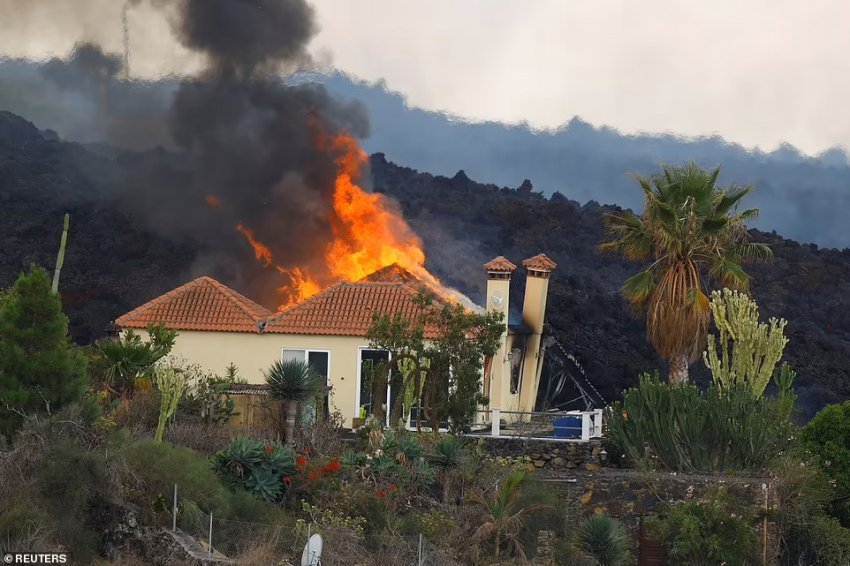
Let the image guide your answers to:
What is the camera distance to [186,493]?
20.8m

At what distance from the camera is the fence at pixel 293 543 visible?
1984 cm

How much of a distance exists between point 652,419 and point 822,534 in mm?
3875


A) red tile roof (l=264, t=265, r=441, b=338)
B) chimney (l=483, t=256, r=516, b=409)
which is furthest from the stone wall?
red tile roof (l=264, t=265, r=441, b=338)

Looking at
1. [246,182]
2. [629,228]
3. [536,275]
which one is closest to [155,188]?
[246,182]

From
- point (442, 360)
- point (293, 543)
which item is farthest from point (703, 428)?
point (293, 543)

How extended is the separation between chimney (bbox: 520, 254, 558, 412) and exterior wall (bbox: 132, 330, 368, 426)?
19.8 feet

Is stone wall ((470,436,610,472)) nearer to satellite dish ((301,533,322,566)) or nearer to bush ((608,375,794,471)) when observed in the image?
bush ((608,375,794,471))

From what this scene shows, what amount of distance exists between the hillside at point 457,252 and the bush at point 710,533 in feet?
102

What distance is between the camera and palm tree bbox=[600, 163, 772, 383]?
3023cm

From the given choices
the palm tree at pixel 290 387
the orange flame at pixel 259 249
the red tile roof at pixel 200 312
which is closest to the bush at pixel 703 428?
the palm tree at pixel 290 387

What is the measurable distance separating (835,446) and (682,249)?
5.62 meters

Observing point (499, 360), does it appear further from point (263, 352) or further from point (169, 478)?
point (169, 478)

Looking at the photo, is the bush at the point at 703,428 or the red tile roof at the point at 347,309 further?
the red tile roof at the point at 347,309

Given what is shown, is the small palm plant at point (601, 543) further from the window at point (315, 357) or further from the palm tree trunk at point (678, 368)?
the window at point (315, 357)
